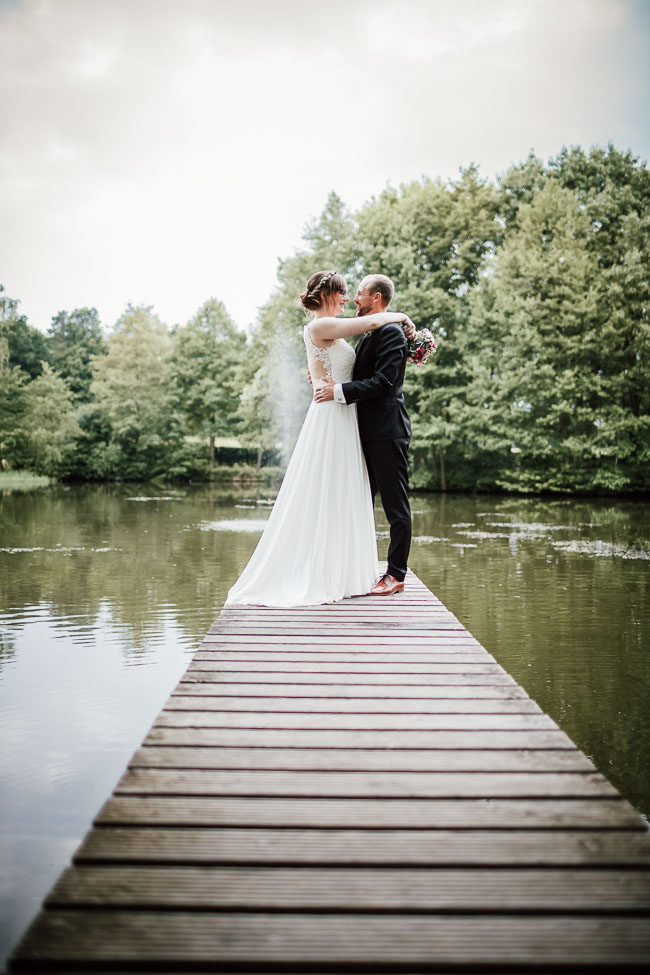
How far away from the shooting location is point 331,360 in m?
4.55

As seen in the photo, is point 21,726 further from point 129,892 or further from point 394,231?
point 394,231

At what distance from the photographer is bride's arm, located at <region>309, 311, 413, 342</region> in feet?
14.2

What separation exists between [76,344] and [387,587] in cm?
5364

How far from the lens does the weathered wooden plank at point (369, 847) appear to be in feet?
5.19

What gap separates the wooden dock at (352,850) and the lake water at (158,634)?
115 cm

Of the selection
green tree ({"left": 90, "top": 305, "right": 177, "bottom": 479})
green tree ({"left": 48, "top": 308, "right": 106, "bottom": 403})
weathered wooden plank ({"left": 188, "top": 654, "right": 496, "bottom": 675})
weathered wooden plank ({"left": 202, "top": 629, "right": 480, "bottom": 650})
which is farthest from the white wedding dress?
green tree ({"left": 48, "top": 308, "right": 106, "bottom": 403})

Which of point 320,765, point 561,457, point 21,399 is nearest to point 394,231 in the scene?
point 561,457

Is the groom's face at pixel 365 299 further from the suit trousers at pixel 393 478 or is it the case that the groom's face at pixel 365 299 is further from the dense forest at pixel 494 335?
the dense forest at pixel 494 335

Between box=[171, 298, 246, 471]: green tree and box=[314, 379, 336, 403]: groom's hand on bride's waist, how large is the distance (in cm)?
3278

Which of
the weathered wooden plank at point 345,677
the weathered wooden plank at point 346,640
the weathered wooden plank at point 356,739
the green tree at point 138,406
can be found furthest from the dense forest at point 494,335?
the weathered wooden plank at point 356,739

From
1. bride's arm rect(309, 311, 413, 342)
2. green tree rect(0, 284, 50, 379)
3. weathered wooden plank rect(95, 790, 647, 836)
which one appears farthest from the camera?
green tree rect(0, 284, 50, 379)

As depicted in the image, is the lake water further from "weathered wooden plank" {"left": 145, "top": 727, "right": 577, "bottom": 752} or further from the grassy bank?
the grassy bank

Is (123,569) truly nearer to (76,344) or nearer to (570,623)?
(570,623)

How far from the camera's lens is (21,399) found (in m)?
31.7
